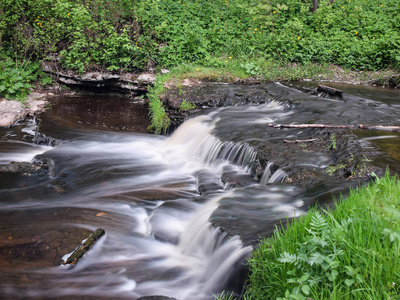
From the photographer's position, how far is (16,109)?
945 centimetres

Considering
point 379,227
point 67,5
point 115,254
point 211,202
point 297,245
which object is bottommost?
point 115,254

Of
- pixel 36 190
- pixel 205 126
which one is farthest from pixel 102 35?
pixel 36 190

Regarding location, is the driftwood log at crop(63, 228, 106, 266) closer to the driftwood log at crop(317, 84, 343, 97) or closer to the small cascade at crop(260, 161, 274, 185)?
the small cascade at crop(260, 161, 274, 185)

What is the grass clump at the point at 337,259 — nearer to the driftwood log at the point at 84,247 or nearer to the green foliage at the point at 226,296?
the green foliage at the point at 226,296

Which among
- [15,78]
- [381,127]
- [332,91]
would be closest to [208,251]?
[381,127]

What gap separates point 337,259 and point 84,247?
281 cm

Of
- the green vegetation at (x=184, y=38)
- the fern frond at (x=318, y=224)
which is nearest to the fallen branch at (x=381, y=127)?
the fern frond at (x=318, y=224)

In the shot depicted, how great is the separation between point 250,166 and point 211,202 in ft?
4.20

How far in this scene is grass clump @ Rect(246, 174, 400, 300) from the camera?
235 centimetres

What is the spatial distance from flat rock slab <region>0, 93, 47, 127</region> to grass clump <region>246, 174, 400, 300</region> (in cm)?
786

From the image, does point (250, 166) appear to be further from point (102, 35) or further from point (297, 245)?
point (102, 35)

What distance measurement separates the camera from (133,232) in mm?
4723

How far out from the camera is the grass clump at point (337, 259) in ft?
7.70

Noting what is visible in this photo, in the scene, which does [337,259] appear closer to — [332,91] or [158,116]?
[332,91]
